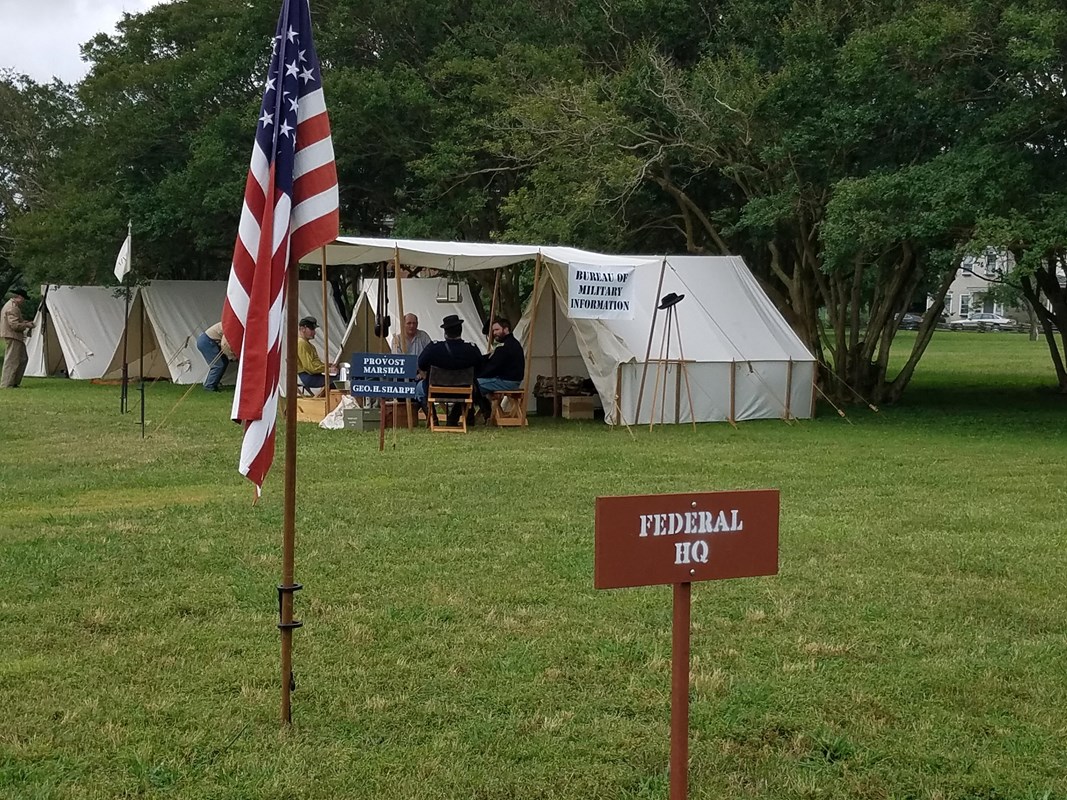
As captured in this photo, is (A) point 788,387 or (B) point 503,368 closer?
(B) point 503,368

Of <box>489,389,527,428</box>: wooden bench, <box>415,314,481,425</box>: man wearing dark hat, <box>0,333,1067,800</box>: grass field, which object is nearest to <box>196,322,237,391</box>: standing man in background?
<box>415,314,481,425</box>: man wearing dark hat

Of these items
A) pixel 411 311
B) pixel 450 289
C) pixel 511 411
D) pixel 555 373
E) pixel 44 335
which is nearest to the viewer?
pixel 511 411

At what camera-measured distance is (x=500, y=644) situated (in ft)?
15.9

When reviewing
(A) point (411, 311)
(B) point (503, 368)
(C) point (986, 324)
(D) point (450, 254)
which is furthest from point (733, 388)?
(C) point (986, 324)

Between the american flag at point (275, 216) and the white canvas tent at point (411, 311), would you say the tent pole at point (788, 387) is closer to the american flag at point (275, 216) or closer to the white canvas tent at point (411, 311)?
the white canvas tent at point (411, 311)

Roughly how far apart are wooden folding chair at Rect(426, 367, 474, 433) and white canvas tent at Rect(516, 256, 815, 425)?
4.68 feet

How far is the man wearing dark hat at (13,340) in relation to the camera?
63.3ft

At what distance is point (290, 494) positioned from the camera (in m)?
3.96

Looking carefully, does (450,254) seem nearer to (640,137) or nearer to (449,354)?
(449,354)

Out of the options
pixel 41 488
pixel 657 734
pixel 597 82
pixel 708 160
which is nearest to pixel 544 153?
pixel 597 82

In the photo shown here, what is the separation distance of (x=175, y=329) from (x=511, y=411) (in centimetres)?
999

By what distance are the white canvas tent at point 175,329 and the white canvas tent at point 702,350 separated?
831 cm

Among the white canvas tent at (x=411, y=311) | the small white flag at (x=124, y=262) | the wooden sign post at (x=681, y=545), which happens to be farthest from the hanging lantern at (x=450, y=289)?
the wooden sign post at (x=681, y=545)

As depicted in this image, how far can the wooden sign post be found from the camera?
9.21 feet
